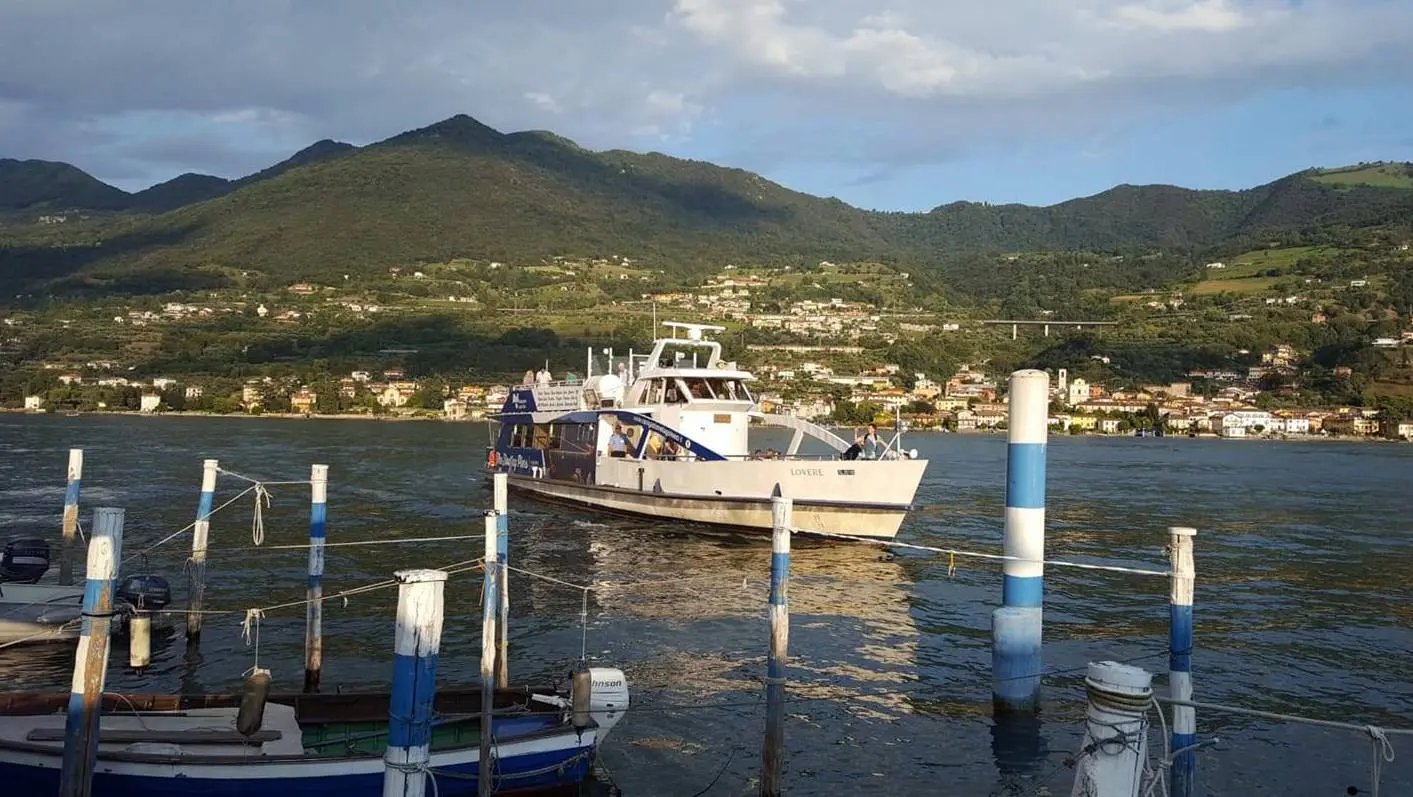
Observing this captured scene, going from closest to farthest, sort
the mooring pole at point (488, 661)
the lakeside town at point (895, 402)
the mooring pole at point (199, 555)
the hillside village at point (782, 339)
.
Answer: the mooring pole at point (488, 661) < the mooring pole at point (199, 555) < the lakeside town at point (895, 402) < the hillside village at point (782, 339)

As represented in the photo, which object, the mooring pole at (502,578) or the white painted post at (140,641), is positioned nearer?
the mooring pole at (502,578)

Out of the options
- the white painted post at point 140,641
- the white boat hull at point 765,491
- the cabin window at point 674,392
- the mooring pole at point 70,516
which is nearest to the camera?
the white painted post at point 140,641

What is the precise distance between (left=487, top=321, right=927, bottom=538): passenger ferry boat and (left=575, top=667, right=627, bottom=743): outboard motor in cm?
1136

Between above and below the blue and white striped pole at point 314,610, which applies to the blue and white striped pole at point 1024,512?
above

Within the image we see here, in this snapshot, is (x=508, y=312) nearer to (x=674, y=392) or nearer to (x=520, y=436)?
(x=520, y=436)

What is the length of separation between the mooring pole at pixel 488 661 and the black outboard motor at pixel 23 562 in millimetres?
9354

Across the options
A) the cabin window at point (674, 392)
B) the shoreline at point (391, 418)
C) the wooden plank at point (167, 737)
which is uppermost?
the cabin window at point (674, 392)

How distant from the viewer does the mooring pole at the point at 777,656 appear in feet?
28.7

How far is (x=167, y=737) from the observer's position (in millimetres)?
8562

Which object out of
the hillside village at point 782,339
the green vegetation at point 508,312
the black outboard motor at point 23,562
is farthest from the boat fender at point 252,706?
the green vegetation at point 508,312

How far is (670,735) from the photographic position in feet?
37.7

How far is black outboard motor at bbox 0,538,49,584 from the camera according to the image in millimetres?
15875

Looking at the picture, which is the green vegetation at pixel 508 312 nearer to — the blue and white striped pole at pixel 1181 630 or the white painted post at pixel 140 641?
the white painted post at pixel 140 641

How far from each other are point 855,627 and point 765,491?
8.25 metres
